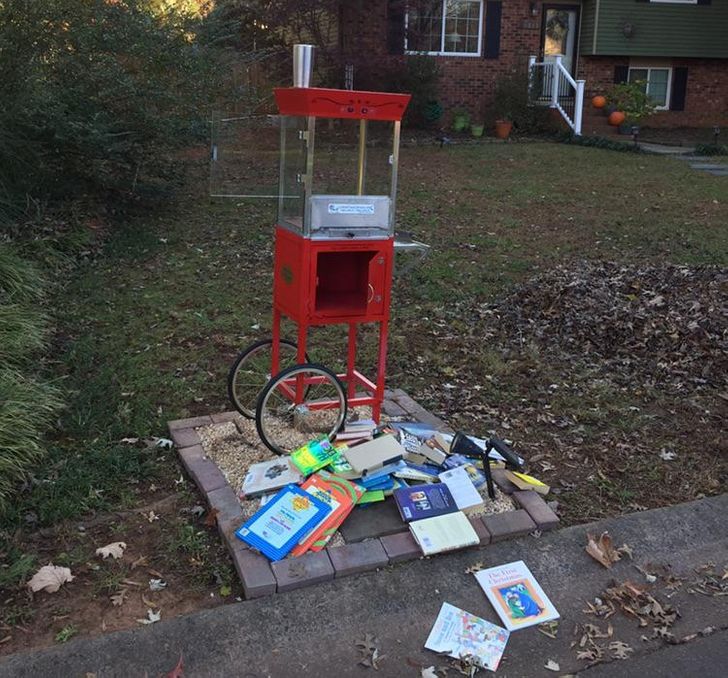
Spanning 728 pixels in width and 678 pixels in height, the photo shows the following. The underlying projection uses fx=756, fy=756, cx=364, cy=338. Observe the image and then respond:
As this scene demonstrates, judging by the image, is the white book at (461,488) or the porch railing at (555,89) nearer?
the white book at (461,488)

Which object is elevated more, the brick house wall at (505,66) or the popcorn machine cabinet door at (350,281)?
the brick house wall at (505,66)

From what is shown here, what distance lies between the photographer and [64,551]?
3.18 meters

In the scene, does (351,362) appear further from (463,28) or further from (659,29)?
(659,29)

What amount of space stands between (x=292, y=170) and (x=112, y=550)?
1.99 meters

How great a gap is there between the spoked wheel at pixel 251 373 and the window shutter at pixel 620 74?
1696 cm

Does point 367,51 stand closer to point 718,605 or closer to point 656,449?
point 656,449

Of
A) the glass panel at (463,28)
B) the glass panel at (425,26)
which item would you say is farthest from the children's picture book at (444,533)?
the glass panel at (463,28)

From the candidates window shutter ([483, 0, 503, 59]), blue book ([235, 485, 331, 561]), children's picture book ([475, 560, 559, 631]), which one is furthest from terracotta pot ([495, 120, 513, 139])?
children's picture book ([475, 560, 559, 631])

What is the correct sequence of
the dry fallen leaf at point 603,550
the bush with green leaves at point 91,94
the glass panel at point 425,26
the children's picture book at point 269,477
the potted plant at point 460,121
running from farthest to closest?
the potted plant at point 460,121 < the glass panel at point 425,26 < the bush with green leaves at point 91,94 < the children's picture book at point 269,477 < the dry fallen leaf at point 603,550

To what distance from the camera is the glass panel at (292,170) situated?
3.67 m

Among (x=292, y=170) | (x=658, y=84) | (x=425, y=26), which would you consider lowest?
(x=292, y=170)

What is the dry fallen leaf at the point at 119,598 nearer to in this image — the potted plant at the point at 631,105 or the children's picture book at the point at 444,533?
the children's picture book at the point at 444,533

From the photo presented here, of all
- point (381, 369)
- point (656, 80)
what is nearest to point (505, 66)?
point (656, 80)

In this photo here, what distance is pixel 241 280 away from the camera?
7184 mm
